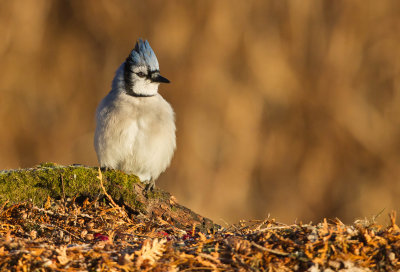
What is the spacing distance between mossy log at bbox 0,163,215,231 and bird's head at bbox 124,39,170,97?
4.21ft

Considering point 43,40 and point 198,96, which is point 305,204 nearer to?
point 198,96

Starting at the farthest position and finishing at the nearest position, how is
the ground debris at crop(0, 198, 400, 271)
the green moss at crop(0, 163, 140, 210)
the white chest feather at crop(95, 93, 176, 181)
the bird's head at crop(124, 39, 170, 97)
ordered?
the bird's head at crop(124, 39, 170, 97) → the white chest feather at crop(95, 93, 176, 181) → the green moss at crop(0, 163, 140, 210) → the ground debris at crop(0, 198, 400, 271)

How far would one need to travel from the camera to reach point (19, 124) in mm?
6863

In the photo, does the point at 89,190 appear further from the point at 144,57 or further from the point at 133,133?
the point at 144,57

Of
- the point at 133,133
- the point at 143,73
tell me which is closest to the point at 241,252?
the point at 133,133

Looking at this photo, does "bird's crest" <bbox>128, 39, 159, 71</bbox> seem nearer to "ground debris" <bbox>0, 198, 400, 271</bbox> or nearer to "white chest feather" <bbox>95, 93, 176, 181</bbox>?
"white chest feather" <bbox>95, 93, 176, 181</bbox>

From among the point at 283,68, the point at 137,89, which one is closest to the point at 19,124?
the point at 137,89

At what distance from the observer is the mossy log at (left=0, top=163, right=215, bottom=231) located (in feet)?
9.70

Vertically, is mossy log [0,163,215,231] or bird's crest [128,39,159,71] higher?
bird's crest [128,39,159,71]

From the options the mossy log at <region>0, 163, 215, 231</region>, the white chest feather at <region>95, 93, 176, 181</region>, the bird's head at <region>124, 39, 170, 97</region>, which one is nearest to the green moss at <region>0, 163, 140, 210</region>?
the mossy log at <region>0, 163, 215, 231</region>

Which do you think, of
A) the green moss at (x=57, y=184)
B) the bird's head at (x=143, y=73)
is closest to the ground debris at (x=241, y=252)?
the green moss at (x=57, y=184)

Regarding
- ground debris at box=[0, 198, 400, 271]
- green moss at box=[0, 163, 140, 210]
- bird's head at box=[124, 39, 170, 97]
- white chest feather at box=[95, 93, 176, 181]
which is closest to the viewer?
ground debris at box=[0, 198, 400, 271]

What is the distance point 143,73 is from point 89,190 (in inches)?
67.7

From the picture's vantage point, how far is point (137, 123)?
420 centimetres
